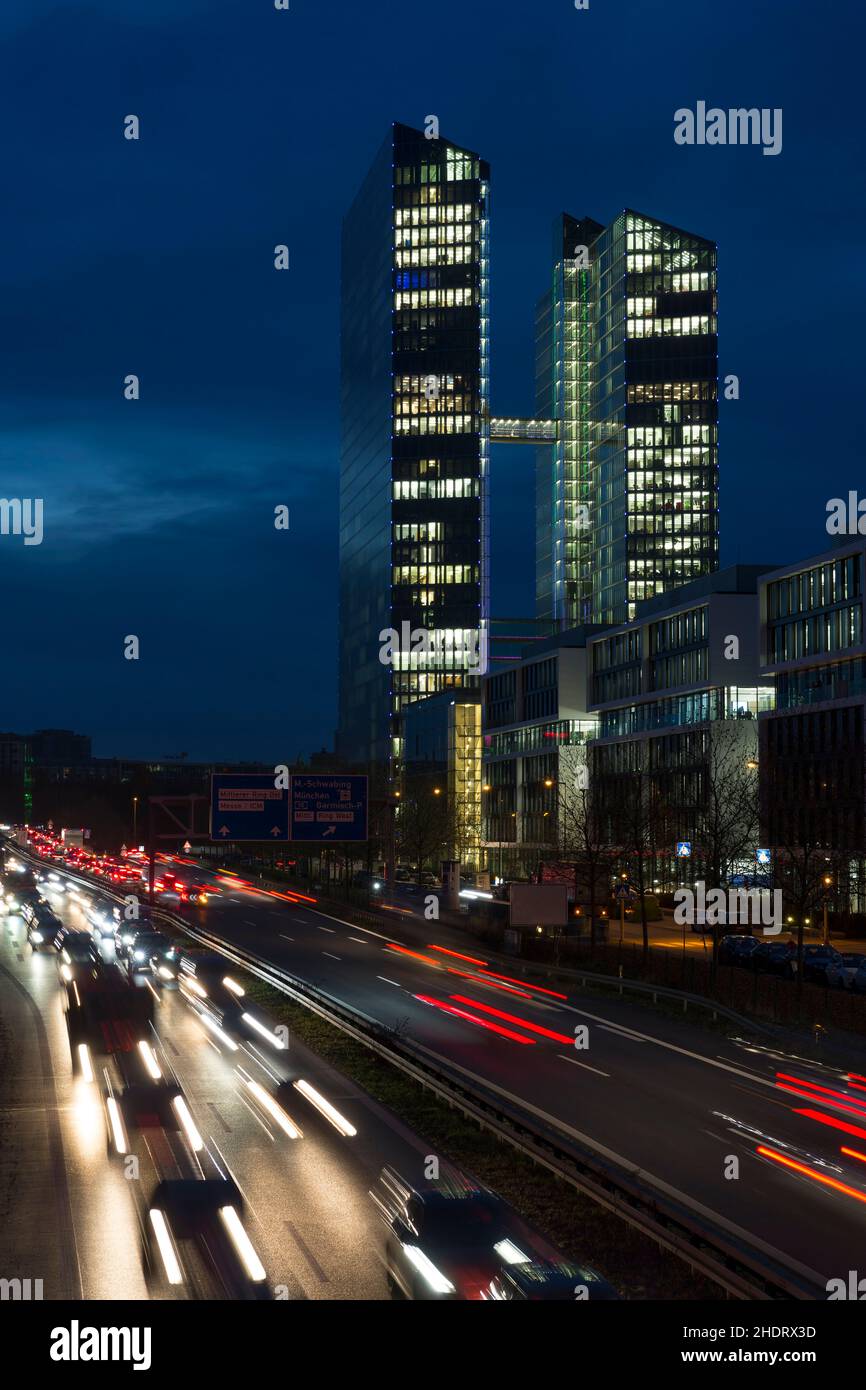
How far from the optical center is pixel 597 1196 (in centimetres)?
2088

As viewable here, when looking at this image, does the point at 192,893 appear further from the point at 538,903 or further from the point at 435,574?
the point at 435,574

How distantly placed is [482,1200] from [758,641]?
88.3m

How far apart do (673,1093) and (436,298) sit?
178 metres

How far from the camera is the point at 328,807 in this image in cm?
5859

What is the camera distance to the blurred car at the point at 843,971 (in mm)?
52778

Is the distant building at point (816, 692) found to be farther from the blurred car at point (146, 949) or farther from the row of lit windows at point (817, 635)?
the blurred car at point (146, 949)

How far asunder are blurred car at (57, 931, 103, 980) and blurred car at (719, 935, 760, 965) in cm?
2650

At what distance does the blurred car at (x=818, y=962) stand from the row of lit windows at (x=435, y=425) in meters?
145

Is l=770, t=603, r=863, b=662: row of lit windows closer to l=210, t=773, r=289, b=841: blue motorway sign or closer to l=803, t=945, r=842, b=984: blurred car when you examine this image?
l=803, t=945, r=842, b=984: blurred car

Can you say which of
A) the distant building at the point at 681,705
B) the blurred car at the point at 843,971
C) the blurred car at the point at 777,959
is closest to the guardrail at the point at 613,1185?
the blurred car at the point at 843,971

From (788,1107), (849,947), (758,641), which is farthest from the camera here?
(758,641)

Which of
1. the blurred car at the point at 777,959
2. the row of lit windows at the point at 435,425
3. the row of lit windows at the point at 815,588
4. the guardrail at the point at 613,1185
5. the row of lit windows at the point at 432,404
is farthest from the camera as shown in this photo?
the row of lit windows at the point at 432,404
